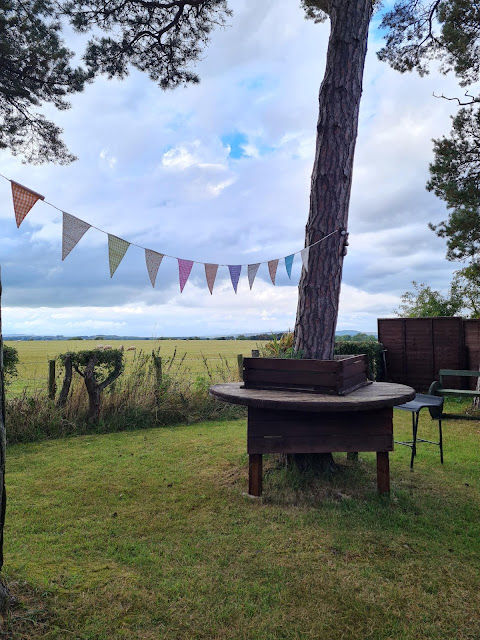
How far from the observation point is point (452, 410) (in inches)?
294

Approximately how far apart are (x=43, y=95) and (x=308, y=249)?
468 cm

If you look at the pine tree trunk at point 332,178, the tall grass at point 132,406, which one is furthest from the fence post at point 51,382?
the pine tree trunk at point 332,178

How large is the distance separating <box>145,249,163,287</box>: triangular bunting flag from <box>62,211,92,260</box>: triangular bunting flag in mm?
689

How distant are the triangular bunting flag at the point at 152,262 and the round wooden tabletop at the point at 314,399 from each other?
1576mm

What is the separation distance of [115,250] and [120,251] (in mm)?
46

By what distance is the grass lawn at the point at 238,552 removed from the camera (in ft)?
5.71

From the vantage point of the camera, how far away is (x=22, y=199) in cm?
325

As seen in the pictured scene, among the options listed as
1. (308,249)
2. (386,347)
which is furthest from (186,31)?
(386,347)

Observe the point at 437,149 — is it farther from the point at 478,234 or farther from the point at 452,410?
the point at 452,410

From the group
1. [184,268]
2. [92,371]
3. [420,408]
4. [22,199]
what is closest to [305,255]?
[184,268]

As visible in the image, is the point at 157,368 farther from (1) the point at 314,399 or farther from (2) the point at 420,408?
(1) the point at 314,399

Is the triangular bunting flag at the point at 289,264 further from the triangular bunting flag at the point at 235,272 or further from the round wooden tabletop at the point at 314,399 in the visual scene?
the round wooden tabletop at the point at 314,399

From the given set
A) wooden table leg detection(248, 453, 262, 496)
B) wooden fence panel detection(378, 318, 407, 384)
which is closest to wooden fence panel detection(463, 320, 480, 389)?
wooden fence panel detection(378, 318, 407, 384)

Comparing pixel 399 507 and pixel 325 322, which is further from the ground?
pixel 325 322
